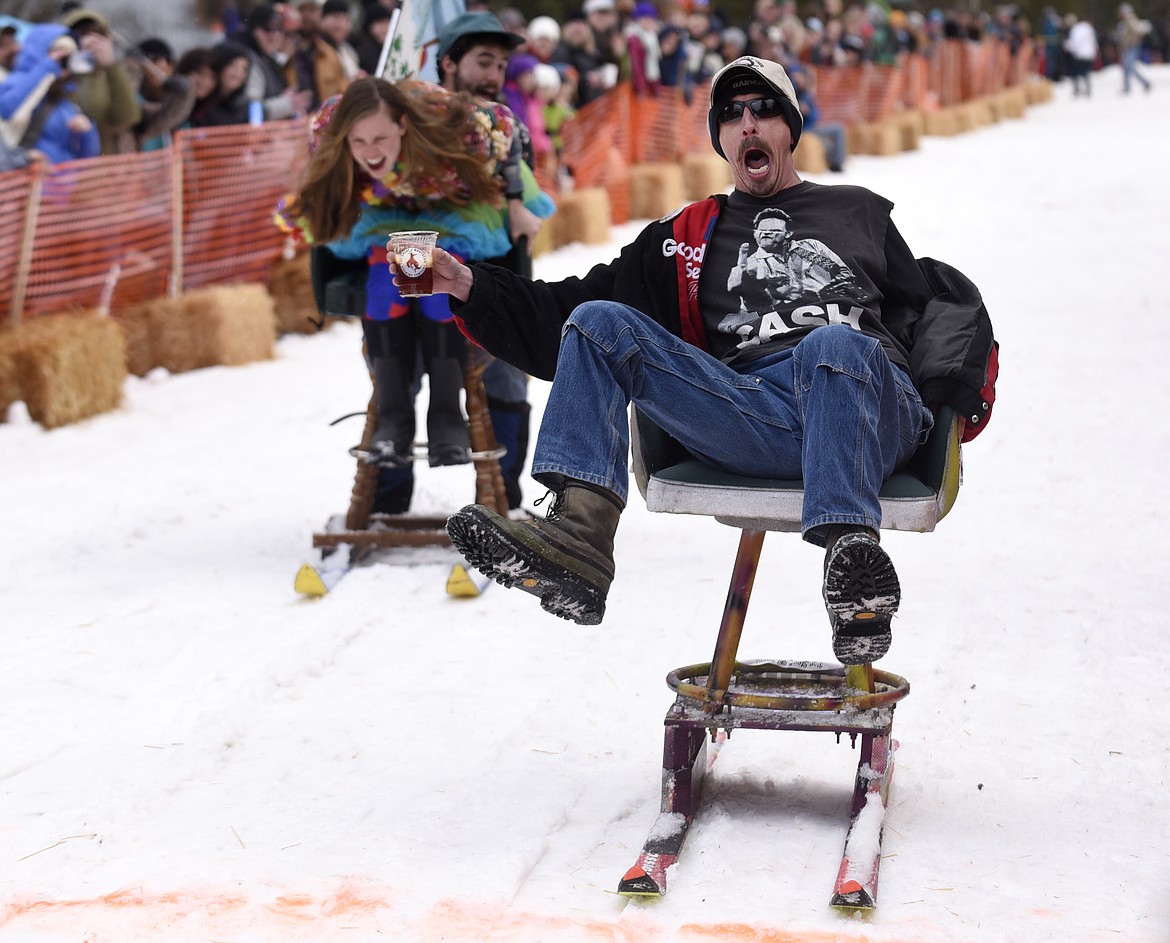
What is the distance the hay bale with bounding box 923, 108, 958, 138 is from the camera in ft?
88.7

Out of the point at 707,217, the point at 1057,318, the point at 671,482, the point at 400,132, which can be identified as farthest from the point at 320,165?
the point at 1057,318

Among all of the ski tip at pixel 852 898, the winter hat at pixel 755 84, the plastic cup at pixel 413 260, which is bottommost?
the ski tip at pixel 852 898

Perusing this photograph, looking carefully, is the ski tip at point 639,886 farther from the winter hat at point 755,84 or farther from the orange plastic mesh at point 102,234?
the orange plastic mesh at point 102,234

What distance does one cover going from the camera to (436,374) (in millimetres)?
6062

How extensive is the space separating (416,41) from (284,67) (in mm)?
7016

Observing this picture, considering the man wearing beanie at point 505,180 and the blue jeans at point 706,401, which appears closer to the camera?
the blue jeans at point 706,401

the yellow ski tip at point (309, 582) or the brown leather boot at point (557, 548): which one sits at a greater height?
the brown leather boot at point (557, 548)

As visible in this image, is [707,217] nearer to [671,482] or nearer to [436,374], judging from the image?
[671,482]

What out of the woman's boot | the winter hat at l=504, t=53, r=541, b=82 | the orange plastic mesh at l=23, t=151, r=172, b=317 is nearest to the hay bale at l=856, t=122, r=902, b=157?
the winter hat at l=504, t=53, r=541, b=82

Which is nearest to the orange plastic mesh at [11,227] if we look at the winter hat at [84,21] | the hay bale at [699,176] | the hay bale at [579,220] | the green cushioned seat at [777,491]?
the winter hat at [84,21]

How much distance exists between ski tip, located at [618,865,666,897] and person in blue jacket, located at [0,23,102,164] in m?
7.49

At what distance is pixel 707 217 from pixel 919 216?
13244mm

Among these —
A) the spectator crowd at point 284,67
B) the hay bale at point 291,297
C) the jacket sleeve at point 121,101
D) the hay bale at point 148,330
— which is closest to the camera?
the spectator crowd at point 284,67

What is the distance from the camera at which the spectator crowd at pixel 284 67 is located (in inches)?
383
